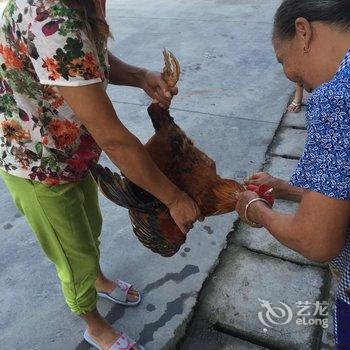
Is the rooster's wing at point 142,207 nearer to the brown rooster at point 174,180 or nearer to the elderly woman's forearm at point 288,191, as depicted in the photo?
the brown rooster at point 174,180

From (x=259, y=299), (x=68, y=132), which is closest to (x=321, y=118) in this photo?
(x=68, y=132)

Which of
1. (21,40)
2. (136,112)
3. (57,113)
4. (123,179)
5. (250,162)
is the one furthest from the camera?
(136,112)

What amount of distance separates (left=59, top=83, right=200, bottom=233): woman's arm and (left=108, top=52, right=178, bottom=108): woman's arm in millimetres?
466

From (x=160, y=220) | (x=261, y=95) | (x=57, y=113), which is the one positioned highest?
(x=57, y=113)

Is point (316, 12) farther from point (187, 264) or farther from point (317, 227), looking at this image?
point (187, 264)

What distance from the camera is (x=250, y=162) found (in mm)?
3580

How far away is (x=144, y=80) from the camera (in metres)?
2.01

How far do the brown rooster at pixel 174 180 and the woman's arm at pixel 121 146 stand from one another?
0.16 meters

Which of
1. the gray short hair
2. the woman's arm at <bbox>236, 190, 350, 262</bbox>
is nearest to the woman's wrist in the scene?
the woman's arm at <bbox>236, 190, 350, 262</bbox>

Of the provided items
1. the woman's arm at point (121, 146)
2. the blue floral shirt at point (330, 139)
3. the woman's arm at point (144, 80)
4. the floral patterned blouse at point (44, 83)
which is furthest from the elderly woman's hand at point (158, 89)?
the blue floral shirt at point (330, 139)

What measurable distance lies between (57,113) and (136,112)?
3.00m

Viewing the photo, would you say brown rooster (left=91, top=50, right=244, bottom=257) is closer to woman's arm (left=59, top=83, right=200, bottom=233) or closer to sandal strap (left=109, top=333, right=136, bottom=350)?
woman's arm (left=59, top=83, right=200, bottom=233)

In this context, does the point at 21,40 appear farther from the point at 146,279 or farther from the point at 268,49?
the point at 268,49

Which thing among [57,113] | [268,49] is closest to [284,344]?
[57,113]
